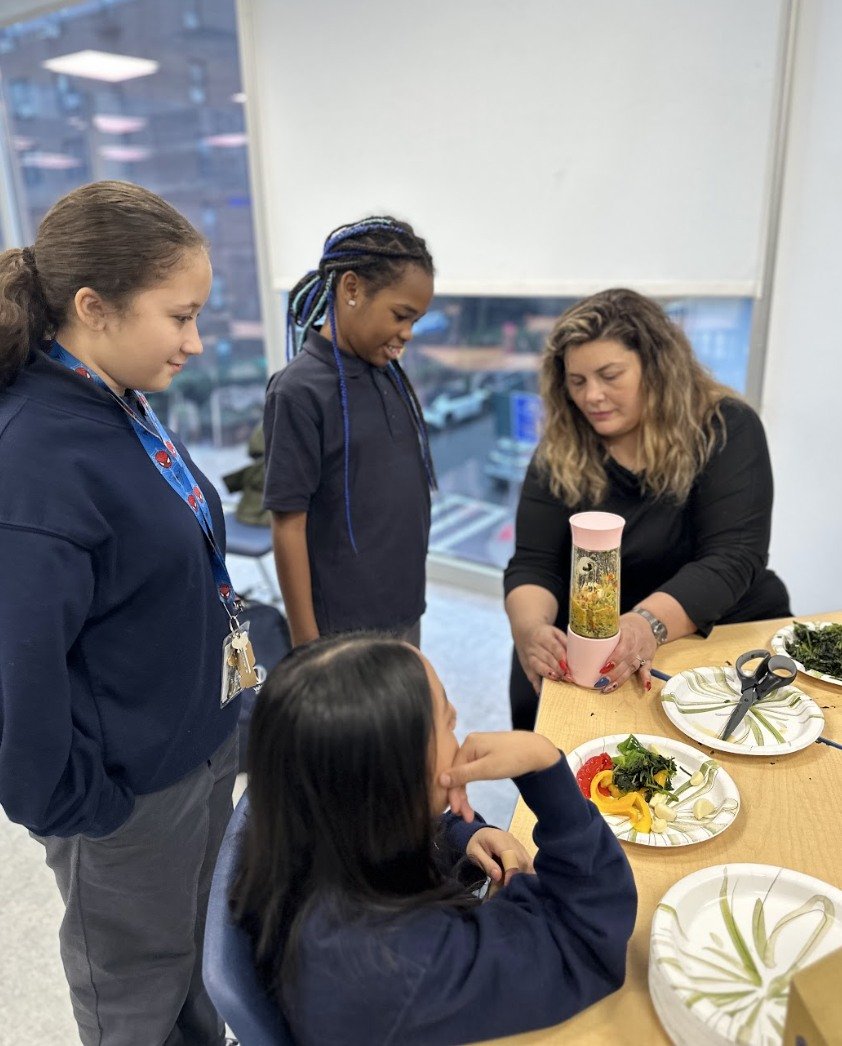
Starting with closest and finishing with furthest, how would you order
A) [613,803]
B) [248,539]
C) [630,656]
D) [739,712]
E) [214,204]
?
[613,803] → [739,712] → [630,656] → [248,539] → [214,204]

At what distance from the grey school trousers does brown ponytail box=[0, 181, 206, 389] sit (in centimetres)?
60

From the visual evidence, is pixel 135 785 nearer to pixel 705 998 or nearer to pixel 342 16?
pixel 705 998

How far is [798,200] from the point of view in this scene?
2.17 meters

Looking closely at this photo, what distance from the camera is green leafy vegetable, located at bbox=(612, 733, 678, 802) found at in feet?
3.33

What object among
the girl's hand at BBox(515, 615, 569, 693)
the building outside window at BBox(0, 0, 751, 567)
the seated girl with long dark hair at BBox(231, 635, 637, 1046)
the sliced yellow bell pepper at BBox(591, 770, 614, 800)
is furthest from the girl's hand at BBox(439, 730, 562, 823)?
the building outside window at BBox(0, 0, 751, 567)

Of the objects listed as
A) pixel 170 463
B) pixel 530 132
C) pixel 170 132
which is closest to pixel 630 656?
pixel 170 463

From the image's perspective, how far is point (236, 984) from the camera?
698mm

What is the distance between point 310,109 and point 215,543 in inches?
101

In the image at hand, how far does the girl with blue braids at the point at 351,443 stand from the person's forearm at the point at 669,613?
0.50 metres

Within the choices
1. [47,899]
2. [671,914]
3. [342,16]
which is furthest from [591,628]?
[342,16]

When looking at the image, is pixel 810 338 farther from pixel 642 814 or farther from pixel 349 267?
pixel 642 814

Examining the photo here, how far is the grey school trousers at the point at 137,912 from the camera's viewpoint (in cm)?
103

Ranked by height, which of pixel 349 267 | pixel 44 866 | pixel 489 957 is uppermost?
pixel 349 267

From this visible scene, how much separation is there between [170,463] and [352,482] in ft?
1.85
